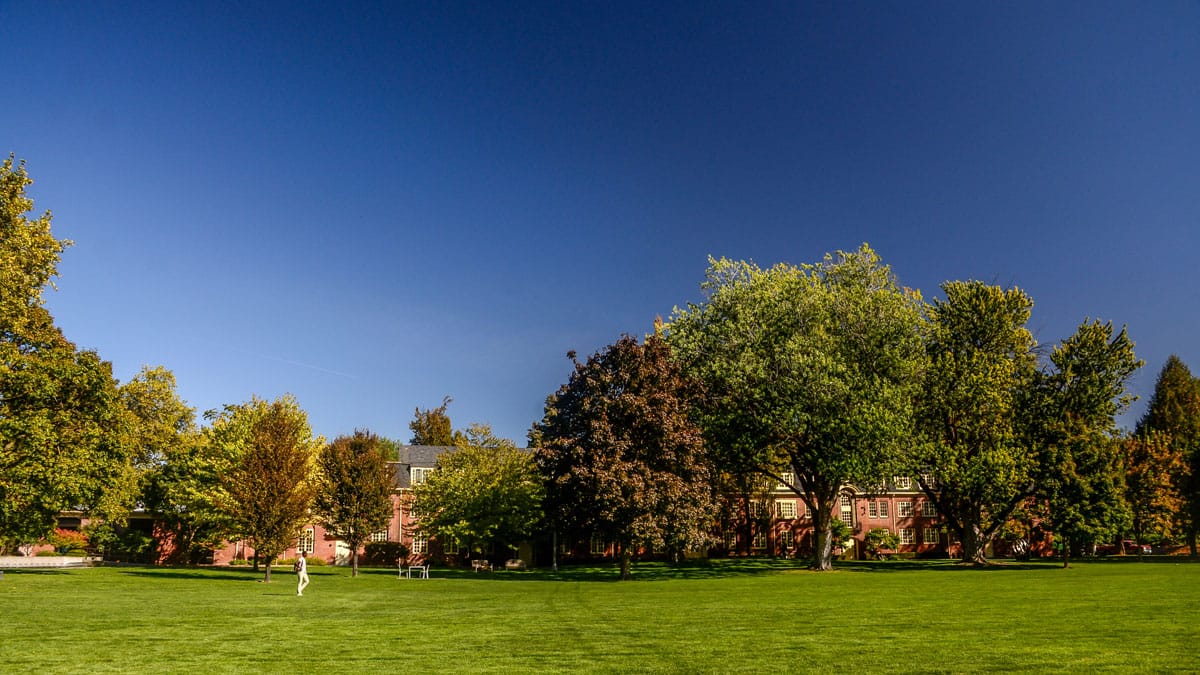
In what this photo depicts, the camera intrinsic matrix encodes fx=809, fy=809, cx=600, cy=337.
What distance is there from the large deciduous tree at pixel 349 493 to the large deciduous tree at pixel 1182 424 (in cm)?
5950

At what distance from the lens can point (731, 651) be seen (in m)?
15.2

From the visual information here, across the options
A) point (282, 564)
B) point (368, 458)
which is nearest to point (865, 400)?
point (368, 458)

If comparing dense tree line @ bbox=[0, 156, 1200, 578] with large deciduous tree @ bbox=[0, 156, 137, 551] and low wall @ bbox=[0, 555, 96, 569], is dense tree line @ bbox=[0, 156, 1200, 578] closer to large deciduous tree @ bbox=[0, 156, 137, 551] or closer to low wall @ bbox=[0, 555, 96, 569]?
large deciduous tree @ bbox=[0, 156, 137, 551]

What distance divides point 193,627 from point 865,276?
44.6m

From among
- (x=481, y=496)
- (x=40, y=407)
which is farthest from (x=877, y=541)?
(x=40, y=407)

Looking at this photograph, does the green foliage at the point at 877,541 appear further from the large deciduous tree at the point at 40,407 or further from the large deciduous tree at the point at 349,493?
the large deciduous tree at the point at 40,407

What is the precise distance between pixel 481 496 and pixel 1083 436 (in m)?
41.2

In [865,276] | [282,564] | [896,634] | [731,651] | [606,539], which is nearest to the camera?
[731,651]

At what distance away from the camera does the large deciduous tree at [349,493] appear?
52.6 meters

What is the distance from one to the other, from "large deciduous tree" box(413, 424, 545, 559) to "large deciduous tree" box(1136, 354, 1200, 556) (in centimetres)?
4971

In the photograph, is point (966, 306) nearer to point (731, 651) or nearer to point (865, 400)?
point (865, 400)

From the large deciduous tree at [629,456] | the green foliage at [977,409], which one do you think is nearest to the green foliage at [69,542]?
the large deciduous tree at [629,456]

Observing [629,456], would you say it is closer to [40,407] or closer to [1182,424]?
[40,407]

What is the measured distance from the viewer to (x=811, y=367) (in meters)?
47.4
